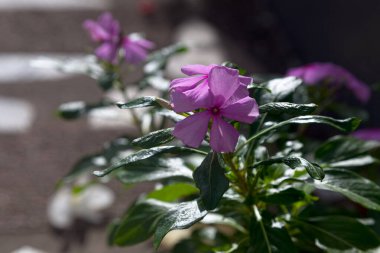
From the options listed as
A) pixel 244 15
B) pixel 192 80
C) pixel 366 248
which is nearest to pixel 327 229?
pixel 366 248

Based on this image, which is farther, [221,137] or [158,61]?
[158,61]

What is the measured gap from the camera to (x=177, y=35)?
3.26 m

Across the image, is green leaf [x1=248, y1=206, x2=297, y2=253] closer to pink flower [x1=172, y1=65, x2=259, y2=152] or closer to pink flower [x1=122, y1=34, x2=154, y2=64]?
pink flower [x1=172, y1=65, x2=259, y2=152]

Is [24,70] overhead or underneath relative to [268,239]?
underneath

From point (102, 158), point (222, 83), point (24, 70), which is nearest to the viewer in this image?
point (222, 83)

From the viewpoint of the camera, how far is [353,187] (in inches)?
39.3

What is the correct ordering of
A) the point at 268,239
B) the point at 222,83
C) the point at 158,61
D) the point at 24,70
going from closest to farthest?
the point at 222,83, the point at 268,239, the point at 158,61, the point at 24,70

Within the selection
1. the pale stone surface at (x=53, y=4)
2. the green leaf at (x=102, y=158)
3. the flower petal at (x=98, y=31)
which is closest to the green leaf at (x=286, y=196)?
the green leaf at (x=102, y=158)

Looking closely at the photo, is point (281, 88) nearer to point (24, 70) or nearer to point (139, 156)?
point (139, 156)

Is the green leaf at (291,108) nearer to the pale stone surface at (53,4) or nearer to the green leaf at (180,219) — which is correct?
the green leaf at (180,219)

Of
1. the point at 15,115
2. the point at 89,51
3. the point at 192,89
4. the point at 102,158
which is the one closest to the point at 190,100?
the point at 192,89

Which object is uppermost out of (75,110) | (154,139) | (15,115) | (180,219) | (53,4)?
(154,139)

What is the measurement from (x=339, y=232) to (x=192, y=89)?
1.35 ft

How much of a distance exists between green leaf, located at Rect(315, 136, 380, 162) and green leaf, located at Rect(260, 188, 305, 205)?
18 centimetres
